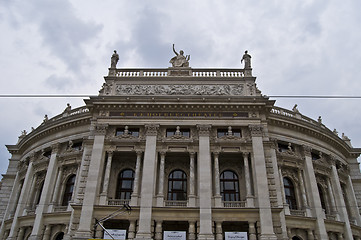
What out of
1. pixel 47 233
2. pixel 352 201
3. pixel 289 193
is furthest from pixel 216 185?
pixel 352 201

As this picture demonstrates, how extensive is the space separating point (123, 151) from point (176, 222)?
825 centimetres

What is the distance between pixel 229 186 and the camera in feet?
96.5

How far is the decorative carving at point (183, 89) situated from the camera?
1262 inches

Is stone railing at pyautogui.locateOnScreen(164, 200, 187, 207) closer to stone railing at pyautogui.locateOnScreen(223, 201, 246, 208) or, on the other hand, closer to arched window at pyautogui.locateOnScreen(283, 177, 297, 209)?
stone railing at pyautogui.locateOnScreen(223, 201, 246, 208)

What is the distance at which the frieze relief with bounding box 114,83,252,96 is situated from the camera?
3203 cm

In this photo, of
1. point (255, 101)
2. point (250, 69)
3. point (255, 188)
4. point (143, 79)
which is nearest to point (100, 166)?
point (143, 79)

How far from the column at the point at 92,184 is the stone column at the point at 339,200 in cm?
2500

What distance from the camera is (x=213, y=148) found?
1150 inches

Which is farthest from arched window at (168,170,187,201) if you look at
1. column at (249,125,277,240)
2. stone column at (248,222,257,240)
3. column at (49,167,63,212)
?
column at (49,167,63,212)

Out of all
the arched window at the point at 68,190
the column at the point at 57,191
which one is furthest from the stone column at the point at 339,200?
the column at the point at 57,191

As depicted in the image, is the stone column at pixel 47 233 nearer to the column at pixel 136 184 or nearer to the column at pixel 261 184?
the column at pixel 136 184

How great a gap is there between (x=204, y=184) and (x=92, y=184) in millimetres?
9929

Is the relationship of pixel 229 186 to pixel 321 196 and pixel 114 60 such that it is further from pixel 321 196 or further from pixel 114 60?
pixel 114 60

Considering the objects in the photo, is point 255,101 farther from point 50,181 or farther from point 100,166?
point 50,181
